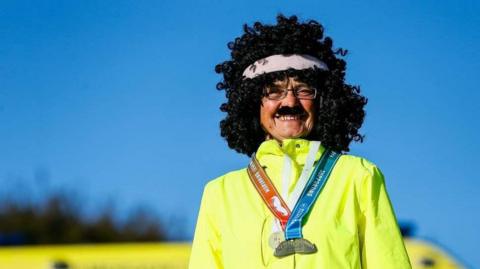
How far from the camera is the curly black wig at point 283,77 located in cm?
557

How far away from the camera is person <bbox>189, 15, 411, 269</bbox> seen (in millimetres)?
5082

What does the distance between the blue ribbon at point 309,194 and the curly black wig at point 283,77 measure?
27 cm

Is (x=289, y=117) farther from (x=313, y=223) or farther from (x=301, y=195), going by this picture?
(x=313, y=223)

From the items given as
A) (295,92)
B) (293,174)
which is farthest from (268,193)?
(295,92)

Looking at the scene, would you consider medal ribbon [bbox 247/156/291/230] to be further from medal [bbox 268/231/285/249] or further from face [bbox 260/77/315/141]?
face [bbox 260/77/315/141]

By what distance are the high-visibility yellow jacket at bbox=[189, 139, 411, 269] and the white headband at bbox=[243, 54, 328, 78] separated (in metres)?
0.34

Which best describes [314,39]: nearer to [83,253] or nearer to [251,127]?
[251,127]

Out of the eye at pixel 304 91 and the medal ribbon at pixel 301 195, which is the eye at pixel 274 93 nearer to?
the eye at pixel 304 91

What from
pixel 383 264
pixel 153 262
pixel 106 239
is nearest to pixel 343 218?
pixel 383 264

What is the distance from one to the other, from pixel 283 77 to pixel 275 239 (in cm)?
77

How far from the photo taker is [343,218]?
514 cm

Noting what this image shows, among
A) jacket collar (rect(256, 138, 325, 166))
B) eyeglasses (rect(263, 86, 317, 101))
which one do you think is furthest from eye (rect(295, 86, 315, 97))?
jacket collar (rect(256, 138, 325, 166))

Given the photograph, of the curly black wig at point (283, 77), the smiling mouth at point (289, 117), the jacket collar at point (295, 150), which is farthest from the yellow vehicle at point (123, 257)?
the jacket collar at point (295, 150)

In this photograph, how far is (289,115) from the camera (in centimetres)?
546
